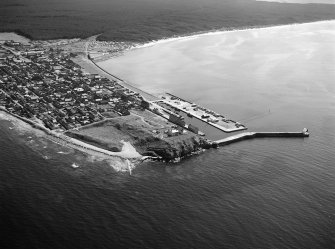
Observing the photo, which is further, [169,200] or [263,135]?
[263,135]

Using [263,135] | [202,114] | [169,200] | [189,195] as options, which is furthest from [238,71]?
[169,200]

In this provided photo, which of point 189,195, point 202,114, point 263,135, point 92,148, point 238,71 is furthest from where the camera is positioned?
point 238,71

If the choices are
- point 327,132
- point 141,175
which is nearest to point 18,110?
point 141,175

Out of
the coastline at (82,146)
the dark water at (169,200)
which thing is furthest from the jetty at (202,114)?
the coastline at (82,146)

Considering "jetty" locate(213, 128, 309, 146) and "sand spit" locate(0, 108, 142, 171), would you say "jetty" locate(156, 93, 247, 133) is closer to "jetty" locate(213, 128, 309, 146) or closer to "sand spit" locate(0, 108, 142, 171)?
"jetty" locate(213, 128, 309, 146)

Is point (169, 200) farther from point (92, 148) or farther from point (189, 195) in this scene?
point (92, 148)

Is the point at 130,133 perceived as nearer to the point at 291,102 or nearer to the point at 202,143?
the point at 202,143

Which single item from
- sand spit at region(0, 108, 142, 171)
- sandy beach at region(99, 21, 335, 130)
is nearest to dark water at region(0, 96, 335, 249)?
sand spit at region(0, 108, 142, 171)

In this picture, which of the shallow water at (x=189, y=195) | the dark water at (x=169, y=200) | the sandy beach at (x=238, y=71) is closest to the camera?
the dark water at (x=169, y=200)

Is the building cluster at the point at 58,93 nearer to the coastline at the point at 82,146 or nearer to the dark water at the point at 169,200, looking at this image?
the coastline at the point at 82,146
